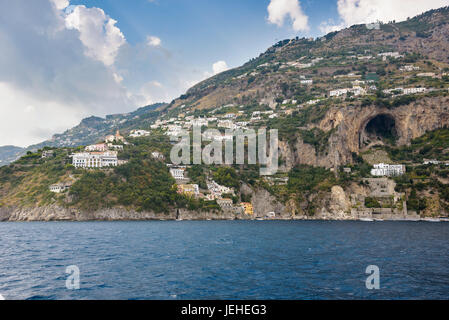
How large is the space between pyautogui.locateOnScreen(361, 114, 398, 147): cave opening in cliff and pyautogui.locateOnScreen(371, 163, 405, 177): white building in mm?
16824

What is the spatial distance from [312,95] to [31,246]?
140 meters

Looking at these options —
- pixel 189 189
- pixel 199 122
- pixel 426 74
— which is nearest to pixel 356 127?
pixel 426 74

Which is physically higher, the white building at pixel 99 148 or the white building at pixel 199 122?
the white building at pixel 199 122

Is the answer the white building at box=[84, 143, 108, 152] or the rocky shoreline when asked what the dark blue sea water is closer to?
the rocky shoreline

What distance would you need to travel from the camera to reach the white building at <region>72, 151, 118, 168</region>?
10185 cm

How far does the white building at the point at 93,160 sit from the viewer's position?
102m

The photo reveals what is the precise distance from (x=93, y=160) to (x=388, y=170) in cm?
8335

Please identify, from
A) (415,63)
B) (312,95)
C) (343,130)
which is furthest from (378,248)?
(415,63)

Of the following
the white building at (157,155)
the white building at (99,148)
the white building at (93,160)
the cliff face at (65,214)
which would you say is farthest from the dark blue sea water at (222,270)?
the white building at (99,148)

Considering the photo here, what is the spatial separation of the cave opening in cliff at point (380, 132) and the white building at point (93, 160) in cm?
7821

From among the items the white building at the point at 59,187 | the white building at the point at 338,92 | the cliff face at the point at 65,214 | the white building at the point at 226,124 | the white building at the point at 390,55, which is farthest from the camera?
the white building at the point at 390,55

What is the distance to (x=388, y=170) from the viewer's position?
319 feet

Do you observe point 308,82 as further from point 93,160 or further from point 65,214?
point 65,214

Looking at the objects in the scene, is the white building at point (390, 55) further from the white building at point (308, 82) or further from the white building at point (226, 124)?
the white building at point (226, 124)
